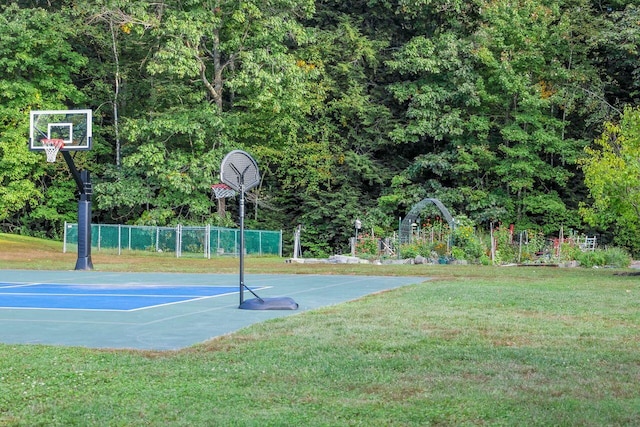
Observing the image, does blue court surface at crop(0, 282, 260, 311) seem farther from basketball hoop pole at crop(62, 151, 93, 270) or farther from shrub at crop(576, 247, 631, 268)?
shrub at crop(576, 247, 631, 268)

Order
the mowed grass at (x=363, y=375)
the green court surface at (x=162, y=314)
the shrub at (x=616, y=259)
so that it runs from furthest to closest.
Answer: the shrub at (x=616, y=259) → the green court surface at (x=162, y=314) → the mowed grass at (x=363, y=375)

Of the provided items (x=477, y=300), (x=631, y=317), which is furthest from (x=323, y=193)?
(x=631, y=317)

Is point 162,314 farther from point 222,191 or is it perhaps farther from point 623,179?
point 222,191

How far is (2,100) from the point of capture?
4131 centimetres

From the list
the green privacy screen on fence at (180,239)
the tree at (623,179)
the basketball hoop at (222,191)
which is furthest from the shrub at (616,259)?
the basketball hoop at (222,191)

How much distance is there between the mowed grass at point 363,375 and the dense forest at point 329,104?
86.8 ft

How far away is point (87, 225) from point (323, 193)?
673 inches

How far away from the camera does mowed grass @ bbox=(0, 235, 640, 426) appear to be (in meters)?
6.14

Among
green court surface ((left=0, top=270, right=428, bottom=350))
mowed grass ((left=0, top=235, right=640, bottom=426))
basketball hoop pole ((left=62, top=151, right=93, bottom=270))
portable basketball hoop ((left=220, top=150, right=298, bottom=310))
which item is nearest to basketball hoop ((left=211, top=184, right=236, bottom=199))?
basketball hoop pole ((left=62, top=151, right=93, bottom=270))

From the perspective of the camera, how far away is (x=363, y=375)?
7.55 m

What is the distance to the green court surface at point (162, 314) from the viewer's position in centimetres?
1036

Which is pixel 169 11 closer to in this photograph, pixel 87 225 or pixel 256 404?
pixel 87 225

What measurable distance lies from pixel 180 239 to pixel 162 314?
23.0 m

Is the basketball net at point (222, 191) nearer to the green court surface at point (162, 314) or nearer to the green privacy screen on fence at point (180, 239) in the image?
the green privacy screen on fence at point (180, 239)
